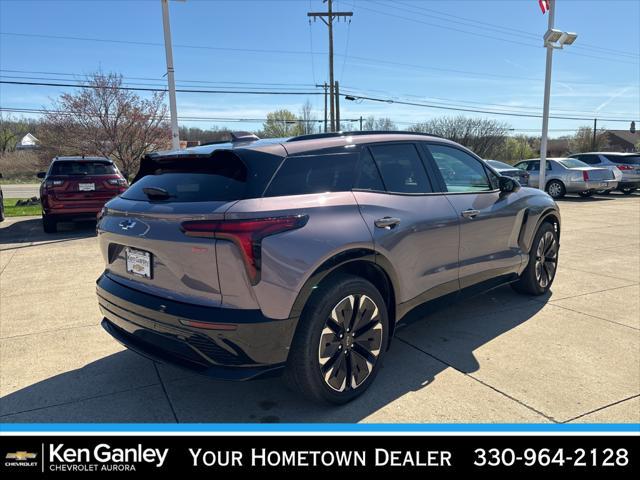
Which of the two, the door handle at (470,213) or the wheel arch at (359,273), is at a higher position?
the door handle at (470,213)

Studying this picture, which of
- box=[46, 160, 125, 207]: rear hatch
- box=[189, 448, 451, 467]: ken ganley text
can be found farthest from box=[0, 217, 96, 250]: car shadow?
box=[189, 448, 451, 467]: ken ganley text

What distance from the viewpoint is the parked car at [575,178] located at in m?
16.8

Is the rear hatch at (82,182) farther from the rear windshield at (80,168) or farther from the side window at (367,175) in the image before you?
the side window at (367,175)

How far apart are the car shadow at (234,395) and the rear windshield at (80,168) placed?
23.9 feet

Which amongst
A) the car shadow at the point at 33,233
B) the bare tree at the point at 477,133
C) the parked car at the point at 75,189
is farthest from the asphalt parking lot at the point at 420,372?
the bare tree at the point at 477,133

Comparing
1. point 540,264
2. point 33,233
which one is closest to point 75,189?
point 33,233

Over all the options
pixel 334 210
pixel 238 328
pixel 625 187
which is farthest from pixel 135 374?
pixel 625 187

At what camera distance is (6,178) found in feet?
152

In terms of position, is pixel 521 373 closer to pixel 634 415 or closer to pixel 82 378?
pixel 634 415

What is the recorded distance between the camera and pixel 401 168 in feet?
11.3

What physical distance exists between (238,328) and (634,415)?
2.47 meters

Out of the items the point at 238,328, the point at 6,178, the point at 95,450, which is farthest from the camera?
the point at 6,178

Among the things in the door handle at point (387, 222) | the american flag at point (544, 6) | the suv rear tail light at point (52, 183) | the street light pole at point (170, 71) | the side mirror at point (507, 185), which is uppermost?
the american flag at point (544, 6)

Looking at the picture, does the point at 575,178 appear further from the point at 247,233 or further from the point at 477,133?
the point at 477,133
